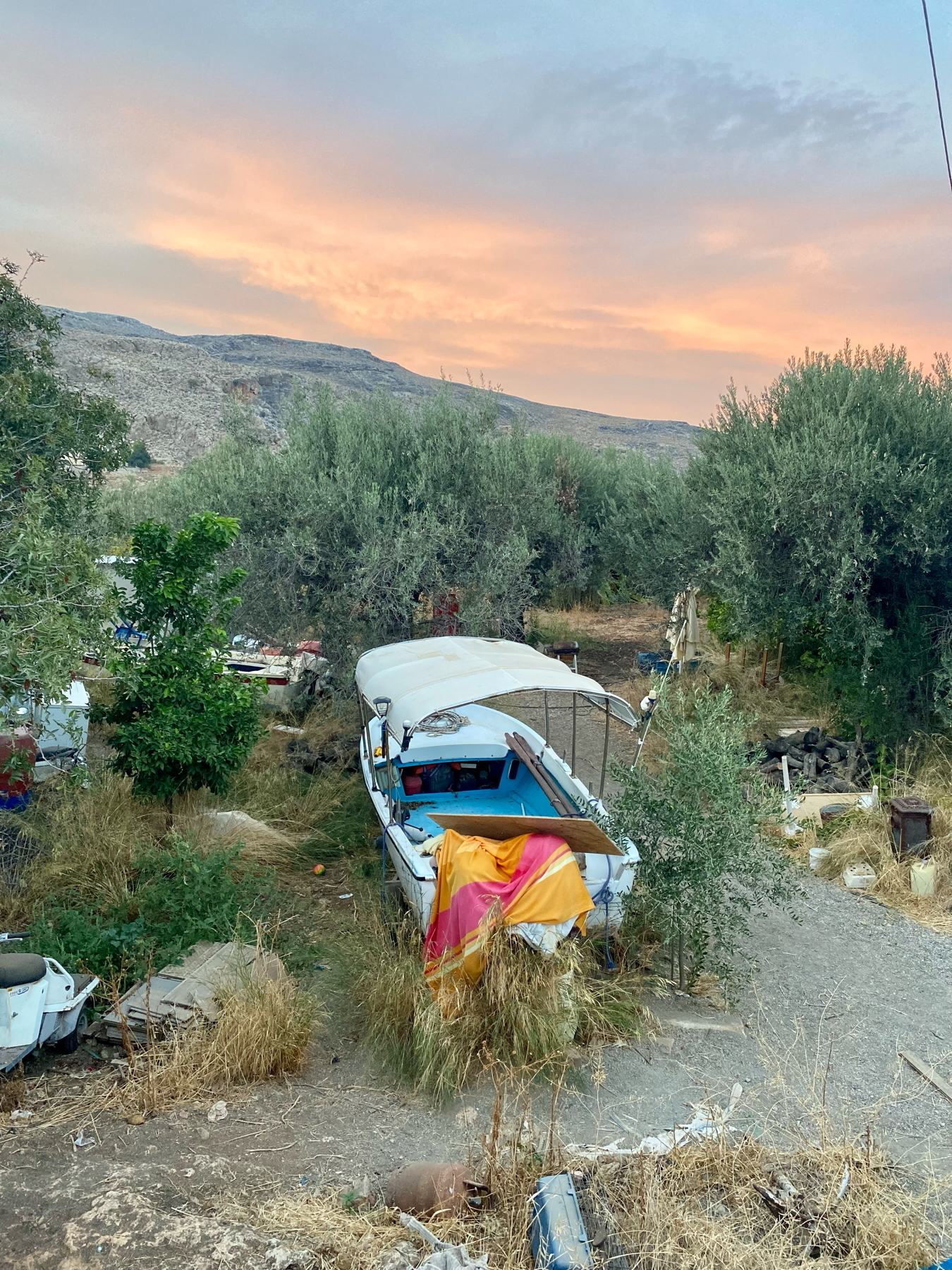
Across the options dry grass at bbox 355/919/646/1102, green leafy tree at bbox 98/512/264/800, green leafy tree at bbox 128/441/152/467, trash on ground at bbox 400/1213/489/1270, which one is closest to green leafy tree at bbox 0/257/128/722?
green leafy tree at bbox 98/512/264/800

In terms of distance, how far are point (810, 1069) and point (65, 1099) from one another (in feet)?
14.5

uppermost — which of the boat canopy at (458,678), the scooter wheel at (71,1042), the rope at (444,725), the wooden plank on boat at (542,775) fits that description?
the boat canopy at (458,678)

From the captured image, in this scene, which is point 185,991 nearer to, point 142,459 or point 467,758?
point 467,758

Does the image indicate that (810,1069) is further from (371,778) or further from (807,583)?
(807,583)

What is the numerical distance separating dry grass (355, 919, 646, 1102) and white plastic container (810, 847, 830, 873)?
3633mm

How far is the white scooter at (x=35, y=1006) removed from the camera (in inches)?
203

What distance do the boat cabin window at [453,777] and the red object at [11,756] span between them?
3422 millimetres

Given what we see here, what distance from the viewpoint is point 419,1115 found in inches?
198

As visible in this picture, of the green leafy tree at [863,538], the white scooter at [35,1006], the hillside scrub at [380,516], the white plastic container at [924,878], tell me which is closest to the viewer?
the white scooter at [35,1006]

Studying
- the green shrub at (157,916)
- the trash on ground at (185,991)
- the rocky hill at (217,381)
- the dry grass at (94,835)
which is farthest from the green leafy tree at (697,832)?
the rocky hill at (217,381)

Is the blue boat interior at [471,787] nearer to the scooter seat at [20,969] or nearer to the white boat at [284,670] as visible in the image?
the scooter seat at [20,969]

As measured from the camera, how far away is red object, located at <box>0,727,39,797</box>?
310 inches

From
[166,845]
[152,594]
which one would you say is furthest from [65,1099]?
[152,594]

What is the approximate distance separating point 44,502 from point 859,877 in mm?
8248
